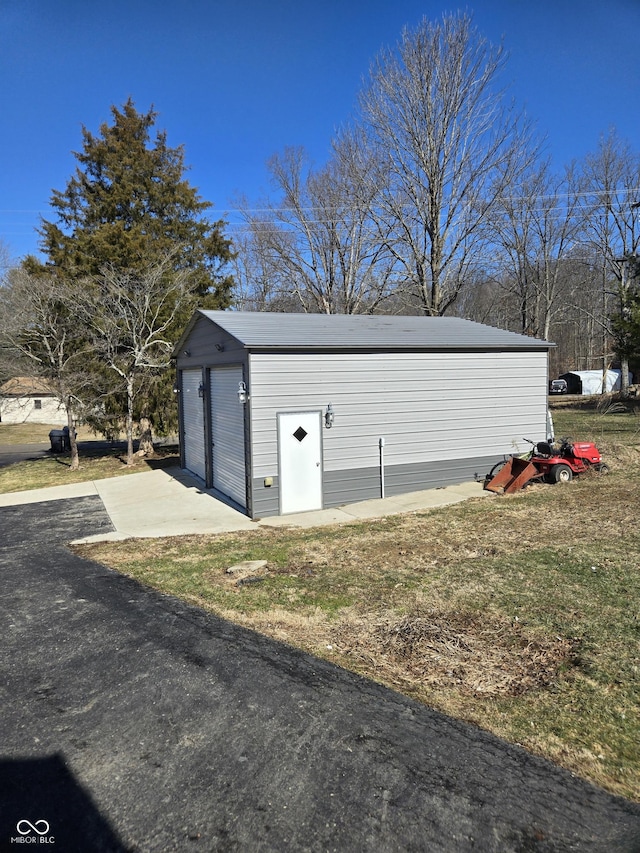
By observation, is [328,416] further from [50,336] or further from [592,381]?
[592,381]

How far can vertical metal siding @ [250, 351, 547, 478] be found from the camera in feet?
32.1

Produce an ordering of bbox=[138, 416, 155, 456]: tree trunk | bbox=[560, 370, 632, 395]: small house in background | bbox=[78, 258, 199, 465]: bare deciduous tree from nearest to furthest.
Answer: bbox=[78, 258, 199, 465]: bare deciduous tree
bbox=[138, 416, 155, 456]: tree trunk
bbox=[560, 370, 632, 395]: small house in background

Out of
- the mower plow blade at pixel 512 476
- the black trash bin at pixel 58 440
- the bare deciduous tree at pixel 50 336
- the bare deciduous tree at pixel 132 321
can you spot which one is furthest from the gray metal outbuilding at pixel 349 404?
the black trash bin at pixel 58 440

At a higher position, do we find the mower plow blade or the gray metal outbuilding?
the gray metal outbuilding

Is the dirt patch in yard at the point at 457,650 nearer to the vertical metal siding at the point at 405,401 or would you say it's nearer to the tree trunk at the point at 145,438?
the vertical metal siding at the point at 405,401

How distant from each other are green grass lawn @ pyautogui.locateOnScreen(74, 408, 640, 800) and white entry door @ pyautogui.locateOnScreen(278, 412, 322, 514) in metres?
1.24

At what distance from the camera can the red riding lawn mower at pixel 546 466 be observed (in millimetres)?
10938

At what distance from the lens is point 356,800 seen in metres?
2.75

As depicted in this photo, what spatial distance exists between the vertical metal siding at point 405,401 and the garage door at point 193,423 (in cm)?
353

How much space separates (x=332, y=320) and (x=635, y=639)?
9515 millimetres

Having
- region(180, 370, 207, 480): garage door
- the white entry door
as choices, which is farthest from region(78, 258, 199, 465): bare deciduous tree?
the white entry door

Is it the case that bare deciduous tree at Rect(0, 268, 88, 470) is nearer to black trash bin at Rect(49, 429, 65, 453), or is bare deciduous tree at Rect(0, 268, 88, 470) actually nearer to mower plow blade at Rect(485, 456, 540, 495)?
black trash bin at Rect(49, 429, 65, 453)

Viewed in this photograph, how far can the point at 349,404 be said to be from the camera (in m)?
10.5

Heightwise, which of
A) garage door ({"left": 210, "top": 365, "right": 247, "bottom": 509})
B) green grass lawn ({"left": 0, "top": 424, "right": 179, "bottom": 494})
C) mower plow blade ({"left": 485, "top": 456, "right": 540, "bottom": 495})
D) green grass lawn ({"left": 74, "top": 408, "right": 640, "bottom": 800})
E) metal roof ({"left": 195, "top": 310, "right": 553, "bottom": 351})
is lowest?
green grass lawn ({"left": 0, "top": 424, "right": 179, "bottom": 494})
